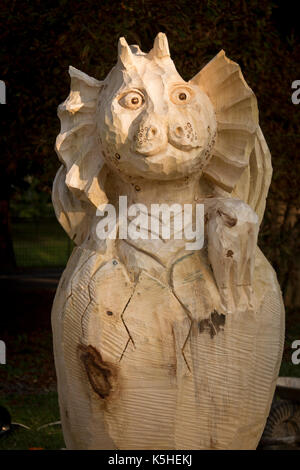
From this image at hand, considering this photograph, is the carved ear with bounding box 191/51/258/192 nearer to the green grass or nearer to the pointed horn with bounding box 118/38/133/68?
the pointed horn with bounding box 118/38/133/68

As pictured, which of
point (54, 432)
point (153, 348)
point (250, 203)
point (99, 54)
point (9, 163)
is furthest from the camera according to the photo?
point (9, 163)

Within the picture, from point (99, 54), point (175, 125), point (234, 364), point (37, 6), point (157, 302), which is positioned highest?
point (37, 6)

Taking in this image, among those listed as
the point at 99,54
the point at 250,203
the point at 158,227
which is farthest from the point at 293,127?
the point at 158,227

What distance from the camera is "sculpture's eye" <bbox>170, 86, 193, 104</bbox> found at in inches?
145

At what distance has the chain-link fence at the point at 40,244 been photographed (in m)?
19.9

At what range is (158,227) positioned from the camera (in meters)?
3.72

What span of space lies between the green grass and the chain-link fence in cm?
983

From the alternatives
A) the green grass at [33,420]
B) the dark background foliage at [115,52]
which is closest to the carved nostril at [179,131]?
the dark background foliage at [115,52]

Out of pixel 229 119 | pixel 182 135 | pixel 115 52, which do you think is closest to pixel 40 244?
pixel 115 52

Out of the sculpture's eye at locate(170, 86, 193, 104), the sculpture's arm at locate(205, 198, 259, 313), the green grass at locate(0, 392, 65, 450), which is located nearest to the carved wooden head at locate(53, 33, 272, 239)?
the sculpture's eye at locate(170, 86, 193, 104)

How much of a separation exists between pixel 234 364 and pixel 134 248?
2.20ft

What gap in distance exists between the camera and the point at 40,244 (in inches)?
909

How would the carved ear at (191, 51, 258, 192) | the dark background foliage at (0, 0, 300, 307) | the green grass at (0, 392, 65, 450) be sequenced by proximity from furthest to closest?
the dark background foliage at (0, 0, 300, 307)
the green grass at (0, 392, 65, 450)
the carved ear at (191, 51, 258, 192)

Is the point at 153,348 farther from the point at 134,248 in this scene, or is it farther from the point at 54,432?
the point at 54,432
